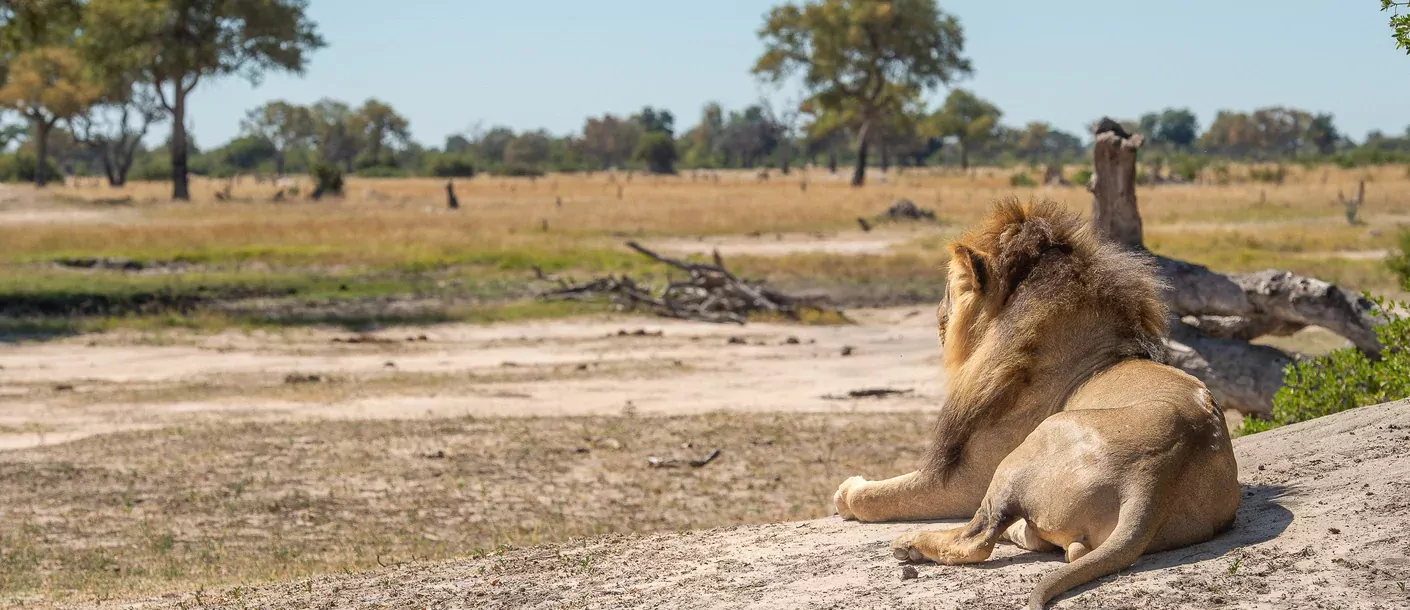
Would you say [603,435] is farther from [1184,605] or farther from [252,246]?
[252,246]

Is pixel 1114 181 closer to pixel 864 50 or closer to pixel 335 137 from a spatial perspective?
pixel 864 50

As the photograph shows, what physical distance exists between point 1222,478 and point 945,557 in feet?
3.08

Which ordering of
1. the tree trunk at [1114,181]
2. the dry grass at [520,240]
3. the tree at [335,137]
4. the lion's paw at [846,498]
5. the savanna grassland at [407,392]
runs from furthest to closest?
1. the tree at [335,137]
2. the dry grass at [520,240]
3. the tree trunk at [1114,181]
4. the savanna grassland at [407,392]
5. the lion's paw at [846,498]

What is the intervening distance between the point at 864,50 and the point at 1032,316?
75.5m

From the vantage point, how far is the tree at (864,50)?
77500 mm

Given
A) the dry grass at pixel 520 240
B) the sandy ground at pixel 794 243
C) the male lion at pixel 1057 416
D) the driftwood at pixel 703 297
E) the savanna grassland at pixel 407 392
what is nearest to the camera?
the male lion at pixel 1057 416

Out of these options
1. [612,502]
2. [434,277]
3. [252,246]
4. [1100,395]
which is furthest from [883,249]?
[1100,395]

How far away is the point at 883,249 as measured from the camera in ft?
119

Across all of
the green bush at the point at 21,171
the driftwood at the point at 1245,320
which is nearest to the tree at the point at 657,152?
the green bush at the point at 21,171

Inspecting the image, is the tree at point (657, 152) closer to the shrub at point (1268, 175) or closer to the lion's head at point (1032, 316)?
the shrub at point (1268, 175)

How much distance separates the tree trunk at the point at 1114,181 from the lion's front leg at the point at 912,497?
20.7ft

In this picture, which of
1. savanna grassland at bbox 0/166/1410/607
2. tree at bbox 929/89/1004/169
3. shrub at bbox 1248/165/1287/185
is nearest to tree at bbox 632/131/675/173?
tree at bbox 929/89/1004/169

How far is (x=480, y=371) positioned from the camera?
56.9 ft

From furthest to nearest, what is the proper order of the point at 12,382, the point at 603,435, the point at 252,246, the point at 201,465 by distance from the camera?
the point at 252,246
the point at 12,382
the point at 603,435
the point at 201,465
